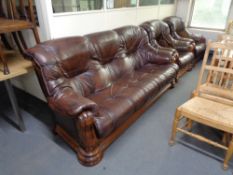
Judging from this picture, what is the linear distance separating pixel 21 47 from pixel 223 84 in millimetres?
2354

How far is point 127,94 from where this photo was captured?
1944 mm

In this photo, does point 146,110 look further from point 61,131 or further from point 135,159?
point 61,131

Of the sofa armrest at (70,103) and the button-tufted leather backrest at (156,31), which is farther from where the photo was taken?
the button-tufted leather backrest at (156,31)

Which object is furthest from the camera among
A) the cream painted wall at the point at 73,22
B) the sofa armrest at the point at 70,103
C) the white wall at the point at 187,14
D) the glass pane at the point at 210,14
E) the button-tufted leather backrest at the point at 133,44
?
the white wall at the point at 187,14

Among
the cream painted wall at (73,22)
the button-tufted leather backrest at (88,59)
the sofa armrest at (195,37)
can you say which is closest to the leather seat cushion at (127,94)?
the button-tufted leather backrest at (88,59)

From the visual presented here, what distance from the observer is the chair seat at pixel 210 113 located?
152 cm

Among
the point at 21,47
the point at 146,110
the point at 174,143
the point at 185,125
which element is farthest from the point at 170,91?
the point at 21,47

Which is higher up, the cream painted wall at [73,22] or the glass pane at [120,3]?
the glass pane at [120,3]

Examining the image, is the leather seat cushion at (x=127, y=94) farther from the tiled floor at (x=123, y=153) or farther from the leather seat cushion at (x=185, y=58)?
the leather seat cushion at (x=185, y=58)

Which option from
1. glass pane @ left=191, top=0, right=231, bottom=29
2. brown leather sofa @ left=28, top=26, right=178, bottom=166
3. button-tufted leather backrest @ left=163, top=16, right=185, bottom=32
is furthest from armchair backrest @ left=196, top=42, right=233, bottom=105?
glass pane @ left=191, top=0, right=231, bottom=29

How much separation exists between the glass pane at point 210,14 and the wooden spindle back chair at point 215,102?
3.34 m

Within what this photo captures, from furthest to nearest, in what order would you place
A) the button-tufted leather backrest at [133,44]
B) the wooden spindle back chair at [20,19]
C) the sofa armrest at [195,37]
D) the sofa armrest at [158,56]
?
the sofa armrest at [195,37] < the sofa armrest at [158,56] < the button-tufted leather backrest at [133,44] < the wooden spindle back chair at [20,19]

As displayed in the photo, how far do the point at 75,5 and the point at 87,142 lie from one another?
65.6 inches

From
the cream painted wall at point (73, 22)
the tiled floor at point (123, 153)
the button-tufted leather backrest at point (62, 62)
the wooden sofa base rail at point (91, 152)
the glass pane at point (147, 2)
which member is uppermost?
the glass pane at point (147, 2)
